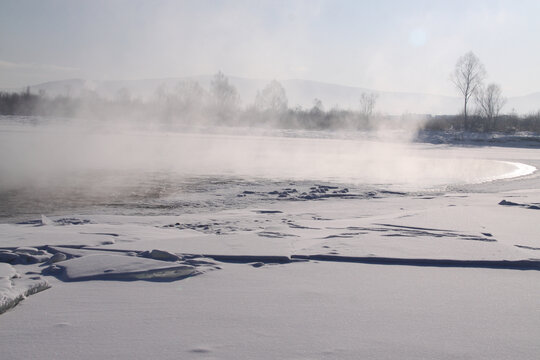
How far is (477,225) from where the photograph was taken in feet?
16.4

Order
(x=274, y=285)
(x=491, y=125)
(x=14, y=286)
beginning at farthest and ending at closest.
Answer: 1. (x=491, y=125)
2. (x=274, y=285)
3. (x=14, y=286)

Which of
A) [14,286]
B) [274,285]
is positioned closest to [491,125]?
[274,285]

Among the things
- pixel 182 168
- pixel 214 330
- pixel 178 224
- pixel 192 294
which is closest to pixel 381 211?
pixel 178 224

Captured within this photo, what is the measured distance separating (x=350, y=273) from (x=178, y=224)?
255 centimetres

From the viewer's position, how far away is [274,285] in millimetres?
2977

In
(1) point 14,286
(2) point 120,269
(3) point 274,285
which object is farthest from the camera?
(2) point 120,269

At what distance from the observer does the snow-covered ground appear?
213 cm

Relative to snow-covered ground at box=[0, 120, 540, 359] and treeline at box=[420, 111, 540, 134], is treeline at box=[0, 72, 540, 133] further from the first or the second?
snow-covered ground at box=[0, 120, 540, 359]

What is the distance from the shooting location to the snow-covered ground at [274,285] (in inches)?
83.8

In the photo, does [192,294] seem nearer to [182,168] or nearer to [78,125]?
[182,168]

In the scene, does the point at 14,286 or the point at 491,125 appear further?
the point at 491,125

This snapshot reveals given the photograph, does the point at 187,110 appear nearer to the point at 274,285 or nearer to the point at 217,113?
the point at 217,113

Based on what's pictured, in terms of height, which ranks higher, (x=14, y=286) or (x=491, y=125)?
(x=491, y=125)

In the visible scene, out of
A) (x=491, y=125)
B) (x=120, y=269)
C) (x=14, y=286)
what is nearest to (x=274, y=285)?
(x=120, y=269)
